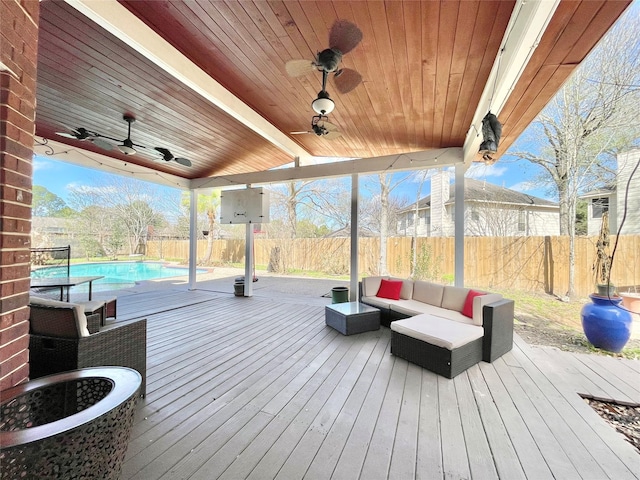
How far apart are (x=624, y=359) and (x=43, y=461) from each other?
16.6ft

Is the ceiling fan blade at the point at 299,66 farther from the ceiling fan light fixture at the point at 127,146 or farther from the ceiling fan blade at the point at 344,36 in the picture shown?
the ceiling fan light fixture at the point at 127,146

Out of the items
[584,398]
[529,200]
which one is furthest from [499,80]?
[529,200]

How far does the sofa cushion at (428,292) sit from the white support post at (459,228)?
69cm

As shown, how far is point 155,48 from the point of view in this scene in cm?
253

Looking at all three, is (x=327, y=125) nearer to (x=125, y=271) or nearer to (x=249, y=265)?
(x=249, y=265)

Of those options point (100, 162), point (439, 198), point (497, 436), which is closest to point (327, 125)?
point (497, 436)

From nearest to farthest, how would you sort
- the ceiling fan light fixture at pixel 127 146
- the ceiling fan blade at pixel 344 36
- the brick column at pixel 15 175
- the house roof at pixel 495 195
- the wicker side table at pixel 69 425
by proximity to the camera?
the wicker side table at pixel 69 425 < the brick column at pixel 15 175 < the ceiling fan blade at pixel 344 36 < the ceiling fan light fixture at pixel 127 146 < the house roof at pixel 495 195

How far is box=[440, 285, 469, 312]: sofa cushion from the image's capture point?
3769mm

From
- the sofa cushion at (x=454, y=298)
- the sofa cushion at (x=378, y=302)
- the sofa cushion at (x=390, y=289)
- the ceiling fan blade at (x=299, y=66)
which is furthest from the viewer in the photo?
the sofa cushion at (x=390, y=289)

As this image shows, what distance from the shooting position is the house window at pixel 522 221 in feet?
21.2

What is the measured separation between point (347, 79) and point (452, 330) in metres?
2.88

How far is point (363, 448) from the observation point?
1.70 meters

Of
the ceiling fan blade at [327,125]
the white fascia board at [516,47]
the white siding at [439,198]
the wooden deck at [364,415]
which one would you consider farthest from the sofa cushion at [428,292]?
the white siding at [439,198]

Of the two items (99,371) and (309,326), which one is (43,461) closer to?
(99,371)
